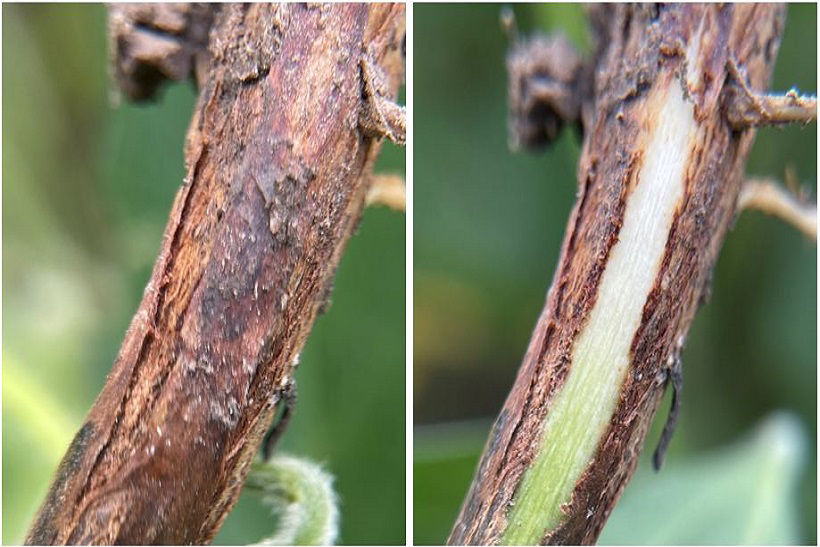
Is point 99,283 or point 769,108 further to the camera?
point 99,283

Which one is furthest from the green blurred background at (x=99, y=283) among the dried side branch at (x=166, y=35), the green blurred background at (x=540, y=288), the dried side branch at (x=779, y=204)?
the dried side branch at (x=779, y=204)

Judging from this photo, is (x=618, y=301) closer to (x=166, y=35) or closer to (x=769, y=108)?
(x=769, y=108)

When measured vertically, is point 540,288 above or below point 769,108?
below

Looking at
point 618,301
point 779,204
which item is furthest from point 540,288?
point 618,301

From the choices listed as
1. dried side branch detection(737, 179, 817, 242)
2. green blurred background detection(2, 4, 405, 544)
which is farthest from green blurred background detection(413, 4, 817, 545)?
dried side branch detection(737, 179, 817, 242)

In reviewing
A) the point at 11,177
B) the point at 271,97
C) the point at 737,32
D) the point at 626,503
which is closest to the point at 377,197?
the point at 271,97

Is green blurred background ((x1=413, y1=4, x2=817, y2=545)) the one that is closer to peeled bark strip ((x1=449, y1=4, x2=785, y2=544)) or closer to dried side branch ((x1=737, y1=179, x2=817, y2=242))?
dried side branch ((x1=737, y1=179, x2=817, y2=242))

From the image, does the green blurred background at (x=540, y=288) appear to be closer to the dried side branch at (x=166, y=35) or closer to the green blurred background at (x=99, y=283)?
the green blurred background at (x=99, y=283)

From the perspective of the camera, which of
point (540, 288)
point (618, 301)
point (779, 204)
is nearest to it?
point (618, 301)
